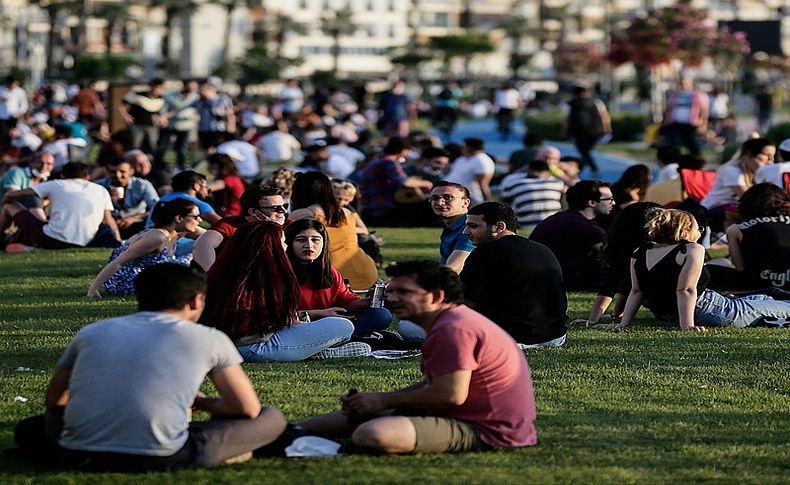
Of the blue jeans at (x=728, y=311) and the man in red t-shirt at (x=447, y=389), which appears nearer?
the man in red t-shirt at (x=447, y=389)

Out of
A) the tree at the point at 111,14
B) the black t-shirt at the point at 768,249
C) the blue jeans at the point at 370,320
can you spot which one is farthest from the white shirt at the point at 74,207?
the tree at the point at 111,14

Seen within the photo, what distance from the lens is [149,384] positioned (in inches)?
234

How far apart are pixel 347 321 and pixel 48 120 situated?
89.5 feet

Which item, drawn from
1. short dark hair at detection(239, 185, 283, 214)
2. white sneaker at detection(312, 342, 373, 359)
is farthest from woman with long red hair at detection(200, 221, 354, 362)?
short dark hair at detection(239, 185, 283, 214)

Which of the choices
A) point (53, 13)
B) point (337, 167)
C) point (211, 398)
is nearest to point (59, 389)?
point (211, 398)

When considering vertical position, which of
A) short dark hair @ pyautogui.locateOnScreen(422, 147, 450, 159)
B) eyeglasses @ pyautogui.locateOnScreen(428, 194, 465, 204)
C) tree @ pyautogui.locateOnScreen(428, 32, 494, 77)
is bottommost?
tree @ pyautogui.locateOnScreen(428, 32, 494, 77)

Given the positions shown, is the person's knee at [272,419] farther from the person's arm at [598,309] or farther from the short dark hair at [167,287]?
the person's arm at [598,309]

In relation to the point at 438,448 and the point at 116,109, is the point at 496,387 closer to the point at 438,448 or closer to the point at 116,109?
the point at 438,448

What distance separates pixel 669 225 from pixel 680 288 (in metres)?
0.43

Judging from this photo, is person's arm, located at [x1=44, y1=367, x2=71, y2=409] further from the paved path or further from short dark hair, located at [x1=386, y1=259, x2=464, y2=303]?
the paved path

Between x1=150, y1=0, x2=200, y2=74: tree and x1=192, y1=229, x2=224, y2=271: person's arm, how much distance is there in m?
79.9

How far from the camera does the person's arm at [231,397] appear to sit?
20.1 ft

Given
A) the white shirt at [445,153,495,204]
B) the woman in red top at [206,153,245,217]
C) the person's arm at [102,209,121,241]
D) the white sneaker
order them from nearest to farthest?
the white sneaker
the person's arm at [102,209,121,241]
the woman in red top at [206,153,245,217]
the white shirt at [445,153,495,204]

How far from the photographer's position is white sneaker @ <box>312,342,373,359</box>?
9.14 metres
